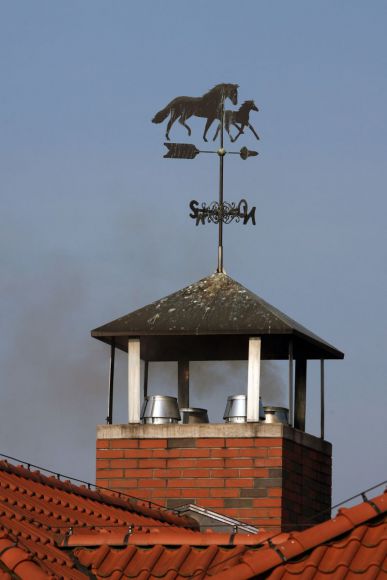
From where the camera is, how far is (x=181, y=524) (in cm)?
2562

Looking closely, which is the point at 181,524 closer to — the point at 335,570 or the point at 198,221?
the point at 198,221

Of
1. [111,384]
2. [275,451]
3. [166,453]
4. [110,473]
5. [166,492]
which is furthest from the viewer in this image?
[111,384]

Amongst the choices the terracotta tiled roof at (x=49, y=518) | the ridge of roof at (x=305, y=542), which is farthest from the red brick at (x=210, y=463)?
the ridge of roof at (x=305, y=542)

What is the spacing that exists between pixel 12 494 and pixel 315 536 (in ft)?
18.0

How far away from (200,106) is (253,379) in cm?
519

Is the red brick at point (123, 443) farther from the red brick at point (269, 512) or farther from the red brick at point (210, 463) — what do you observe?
the red brick at point (269, 512)

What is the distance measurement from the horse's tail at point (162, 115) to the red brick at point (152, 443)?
18.8 ft

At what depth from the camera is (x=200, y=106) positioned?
30.3 m

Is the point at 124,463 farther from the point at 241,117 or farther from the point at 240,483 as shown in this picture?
the point at 241,117

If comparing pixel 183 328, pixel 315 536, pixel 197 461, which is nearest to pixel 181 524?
pixel 197 461

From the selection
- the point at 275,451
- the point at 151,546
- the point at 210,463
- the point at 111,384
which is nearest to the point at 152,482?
the point at 210,463

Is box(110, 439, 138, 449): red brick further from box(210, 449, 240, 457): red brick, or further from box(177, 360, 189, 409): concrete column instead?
box(177, 360, 189, 409): concrete column

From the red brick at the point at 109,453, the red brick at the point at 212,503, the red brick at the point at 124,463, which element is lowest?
the red brick at the point at 212,503

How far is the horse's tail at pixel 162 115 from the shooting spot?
30.2 meters
